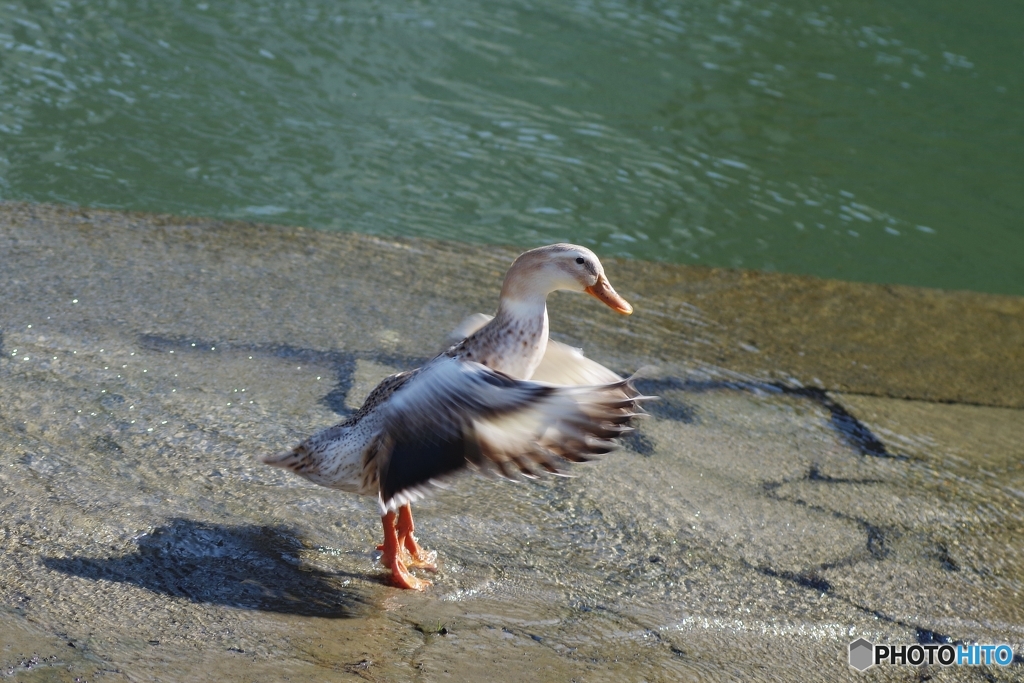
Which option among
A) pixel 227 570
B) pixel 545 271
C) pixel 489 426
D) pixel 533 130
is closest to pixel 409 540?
pixel 227 570

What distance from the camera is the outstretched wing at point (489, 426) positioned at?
242 centimetres

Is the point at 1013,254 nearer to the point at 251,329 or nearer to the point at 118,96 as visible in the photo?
the point at 251,329

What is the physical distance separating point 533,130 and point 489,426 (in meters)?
5.43

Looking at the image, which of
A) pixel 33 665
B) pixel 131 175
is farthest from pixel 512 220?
pixel 33 665

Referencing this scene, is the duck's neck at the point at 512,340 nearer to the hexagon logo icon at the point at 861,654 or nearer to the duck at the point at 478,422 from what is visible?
the duck at the point at 478,422

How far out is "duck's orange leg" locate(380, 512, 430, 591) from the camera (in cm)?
277

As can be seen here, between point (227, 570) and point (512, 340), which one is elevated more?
point (512, 340)

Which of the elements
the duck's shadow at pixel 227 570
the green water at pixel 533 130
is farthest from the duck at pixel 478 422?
the green water at pixel 533 130

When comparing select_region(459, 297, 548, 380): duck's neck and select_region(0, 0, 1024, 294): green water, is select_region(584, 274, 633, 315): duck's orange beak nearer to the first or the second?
select_region(459, 297, 548, 380): duck's neck

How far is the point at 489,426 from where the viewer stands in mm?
2465

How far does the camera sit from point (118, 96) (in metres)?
7.07

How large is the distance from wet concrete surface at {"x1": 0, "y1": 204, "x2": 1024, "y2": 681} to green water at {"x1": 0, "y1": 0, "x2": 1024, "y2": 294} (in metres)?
1.17

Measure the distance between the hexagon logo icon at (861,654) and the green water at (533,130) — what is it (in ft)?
11.8

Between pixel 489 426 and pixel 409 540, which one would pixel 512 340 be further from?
pixel 409 540
